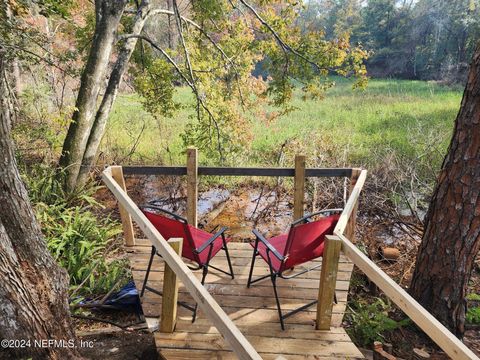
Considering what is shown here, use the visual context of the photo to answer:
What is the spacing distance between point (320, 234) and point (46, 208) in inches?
160

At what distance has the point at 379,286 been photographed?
2.18 m

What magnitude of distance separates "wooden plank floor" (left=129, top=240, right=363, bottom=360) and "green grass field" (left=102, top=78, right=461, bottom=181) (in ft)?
14.9

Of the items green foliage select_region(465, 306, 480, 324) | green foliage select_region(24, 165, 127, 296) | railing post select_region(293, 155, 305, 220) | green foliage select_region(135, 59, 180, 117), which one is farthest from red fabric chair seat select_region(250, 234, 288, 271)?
green foliage select_region(135, 59, 180, 117)

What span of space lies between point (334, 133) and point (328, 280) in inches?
374

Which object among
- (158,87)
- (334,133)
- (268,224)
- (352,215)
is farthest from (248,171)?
(334,133)

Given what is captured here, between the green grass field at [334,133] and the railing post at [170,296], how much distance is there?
5654 mm

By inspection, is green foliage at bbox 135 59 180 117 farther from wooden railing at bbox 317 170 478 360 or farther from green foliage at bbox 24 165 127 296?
wooden railing at bbox 317 170 478 360

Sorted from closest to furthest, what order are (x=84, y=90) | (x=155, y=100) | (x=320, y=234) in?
(x=320, y=234), (x=84, y=90), (x=155, y=100)

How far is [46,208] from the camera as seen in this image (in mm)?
5211

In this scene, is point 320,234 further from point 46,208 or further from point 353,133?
point 353,133

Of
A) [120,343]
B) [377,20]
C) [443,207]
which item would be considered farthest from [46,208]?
[377,20]

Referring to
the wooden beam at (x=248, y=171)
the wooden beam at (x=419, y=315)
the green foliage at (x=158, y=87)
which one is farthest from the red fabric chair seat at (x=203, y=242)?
the green foliage at (x=158, y=87)

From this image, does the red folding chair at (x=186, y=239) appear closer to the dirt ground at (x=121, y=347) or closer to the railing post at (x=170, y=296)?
the railing post at (x=170, y=296)

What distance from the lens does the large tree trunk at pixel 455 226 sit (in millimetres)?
2801
